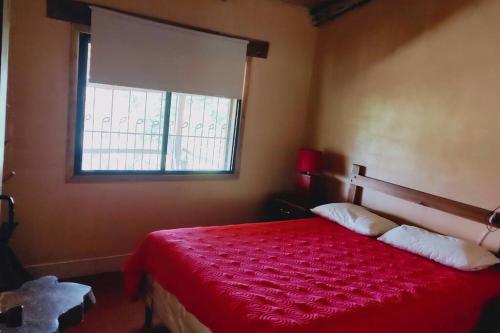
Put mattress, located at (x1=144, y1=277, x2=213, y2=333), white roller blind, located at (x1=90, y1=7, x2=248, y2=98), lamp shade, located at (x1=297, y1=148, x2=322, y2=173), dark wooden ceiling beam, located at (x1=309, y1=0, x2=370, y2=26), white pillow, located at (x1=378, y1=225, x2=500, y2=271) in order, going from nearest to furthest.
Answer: mattress, located at (x1=144, y1=277, x2=213, y2=333)
white pillow, located at (x1=378, y1=225, x2=500, y2=271)
white roller blind, located at (x1=90, y1=7, x2=248, y2=98)
dark wooden ceiling beam, located at (x1=309, y1=0, x2=370, y2=26)
lamp shade, located at (x1=297, y1=148, x2=322, y2=173)

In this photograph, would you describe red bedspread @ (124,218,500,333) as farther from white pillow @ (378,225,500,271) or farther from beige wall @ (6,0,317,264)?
beige wall @ (6,0,317,264)

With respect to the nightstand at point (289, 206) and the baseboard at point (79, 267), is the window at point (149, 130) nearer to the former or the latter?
the nightstand at point (289, 206)

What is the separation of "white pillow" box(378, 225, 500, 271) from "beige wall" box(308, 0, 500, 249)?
198 mm

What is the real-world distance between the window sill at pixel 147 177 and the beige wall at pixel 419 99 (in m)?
1.13

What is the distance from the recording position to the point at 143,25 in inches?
114

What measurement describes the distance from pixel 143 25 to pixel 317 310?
2.43 metres

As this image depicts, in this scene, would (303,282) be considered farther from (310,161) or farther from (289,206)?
(310,161)

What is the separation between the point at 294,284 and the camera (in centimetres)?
190

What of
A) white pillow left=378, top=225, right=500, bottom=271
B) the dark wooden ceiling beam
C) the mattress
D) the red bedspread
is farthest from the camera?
the dark wooden ceiling beam

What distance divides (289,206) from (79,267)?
6.23 feet

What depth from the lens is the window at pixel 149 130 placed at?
2.94 metres

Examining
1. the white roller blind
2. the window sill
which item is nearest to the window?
the window sill

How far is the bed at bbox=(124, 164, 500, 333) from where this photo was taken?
5.33ft

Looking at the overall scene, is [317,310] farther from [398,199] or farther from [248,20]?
[248,20]
